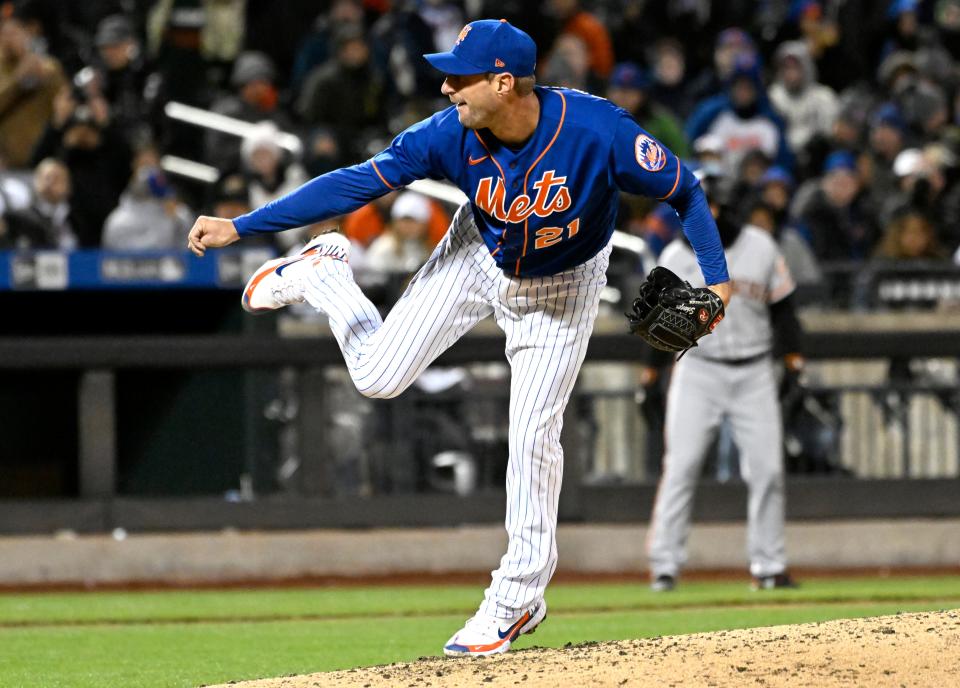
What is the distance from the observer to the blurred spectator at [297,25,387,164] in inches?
567

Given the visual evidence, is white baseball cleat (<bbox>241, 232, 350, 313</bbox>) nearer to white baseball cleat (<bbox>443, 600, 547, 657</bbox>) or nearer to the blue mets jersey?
the blue mets jersey

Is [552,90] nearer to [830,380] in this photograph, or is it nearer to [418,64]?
[830,380]

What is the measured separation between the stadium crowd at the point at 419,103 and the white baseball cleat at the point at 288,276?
476 centimetres

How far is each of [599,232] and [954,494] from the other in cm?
571

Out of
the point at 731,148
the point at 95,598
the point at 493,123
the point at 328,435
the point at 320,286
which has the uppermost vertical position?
the point at 731,148

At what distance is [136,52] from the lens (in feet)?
45.2

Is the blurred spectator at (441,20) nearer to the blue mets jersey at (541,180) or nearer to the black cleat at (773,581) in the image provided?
the black cleat at (773,581)

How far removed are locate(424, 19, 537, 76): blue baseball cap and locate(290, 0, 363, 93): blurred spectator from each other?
9798 millimetres

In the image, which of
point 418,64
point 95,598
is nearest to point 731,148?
point 418,64

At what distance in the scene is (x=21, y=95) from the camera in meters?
13.0

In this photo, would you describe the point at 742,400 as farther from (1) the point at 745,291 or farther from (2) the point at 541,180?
(2) the point at 541,180

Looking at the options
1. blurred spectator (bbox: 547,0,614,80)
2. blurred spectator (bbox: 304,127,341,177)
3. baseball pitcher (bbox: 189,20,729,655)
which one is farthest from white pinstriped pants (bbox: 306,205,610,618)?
blurred spectator (bbox: 547,0,614,80)

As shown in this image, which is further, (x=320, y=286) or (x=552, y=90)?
(x=320, y=286)

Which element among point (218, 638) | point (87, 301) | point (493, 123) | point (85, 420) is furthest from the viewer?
point (87, 301)
